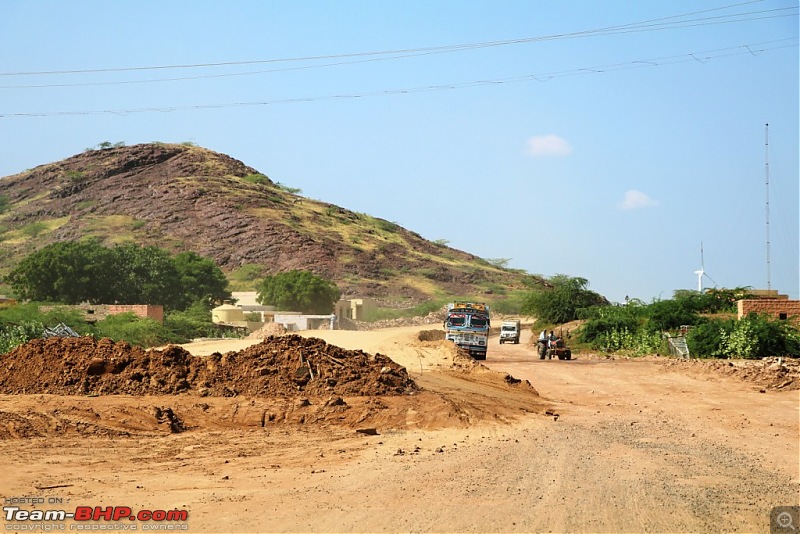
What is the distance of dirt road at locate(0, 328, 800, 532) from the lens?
34.9ft

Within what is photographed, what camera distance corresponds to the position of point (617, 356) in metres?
47.3

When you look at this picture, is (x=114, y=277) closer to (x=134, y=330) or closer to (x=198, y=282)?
(x=198, y=282)

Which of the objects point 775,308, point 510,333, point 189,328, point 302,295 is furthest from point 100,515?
point 302,295

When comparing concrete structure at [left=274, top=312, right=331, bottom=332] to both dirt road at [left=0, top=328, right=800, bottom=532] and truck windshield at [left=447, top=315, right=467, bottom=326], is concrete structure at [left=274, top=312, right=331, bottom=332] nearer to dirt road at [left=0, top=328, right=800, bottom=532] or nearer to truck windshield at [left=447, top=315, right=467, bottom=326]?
truck windshield at [left=447, top=315, right=467, bottom=326]

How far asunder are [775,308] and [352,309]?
238 ft

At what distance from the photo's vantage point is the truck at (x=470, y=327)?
143 ft

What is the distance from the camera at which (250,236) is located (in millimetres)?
170500

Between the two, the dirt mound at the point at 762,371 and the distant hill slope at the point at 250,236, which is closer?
the dirt mound at the point at 762,371

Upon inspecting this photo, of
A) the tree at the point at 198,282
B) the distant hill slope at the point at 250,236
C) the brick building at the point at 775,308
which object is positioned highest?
the distant hill slope at the point at 250,236

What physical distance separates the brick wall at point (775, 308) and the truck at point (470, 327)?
40.2 ft

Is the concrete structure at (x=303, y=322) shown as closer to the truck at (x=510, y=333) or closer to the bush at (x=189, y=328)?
the bush at (x=189, y=328)

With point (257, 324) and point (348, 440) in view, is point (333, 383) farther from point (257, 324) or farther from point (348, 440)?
point (257, 324)

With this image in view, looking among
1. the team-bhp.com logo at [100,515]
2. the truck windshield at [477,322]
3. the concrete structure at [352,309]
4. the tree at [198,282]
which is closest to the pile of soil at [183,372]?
the team-bhp.com logo at [100,515]

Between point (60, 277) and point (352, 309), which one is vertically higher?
point (60, 277)
